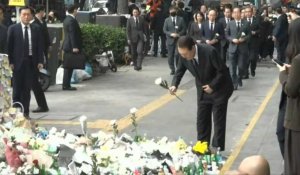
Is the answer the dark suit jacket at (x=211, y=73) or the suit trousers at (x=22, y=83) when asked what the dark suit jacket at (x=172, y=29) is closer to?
the suit trousers at (x=22, y=83)

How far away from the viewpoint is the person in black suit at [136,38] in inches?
708

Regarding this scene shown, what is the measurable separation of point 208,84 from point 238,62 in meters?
7.26

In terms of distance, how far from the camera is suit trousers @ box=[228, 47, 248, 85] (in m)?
14.9

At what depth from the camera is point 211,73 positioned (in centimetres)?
820

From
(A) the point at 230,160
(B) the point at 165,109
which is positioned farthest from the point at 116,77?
(A) the point at 230,160

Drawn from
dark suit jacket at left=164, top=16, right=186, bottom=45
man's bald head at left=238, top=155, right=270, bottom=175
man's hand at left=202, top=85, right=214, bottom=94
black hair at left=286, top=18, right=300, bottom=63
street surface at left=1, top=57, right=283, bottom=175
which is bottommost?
street surface at left=1, top=57, right=283, bottom=175

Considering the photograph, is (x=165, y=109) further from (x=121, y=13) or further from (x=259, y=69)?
(x=121, y=13)

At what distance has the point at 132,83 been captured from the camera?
15656mm

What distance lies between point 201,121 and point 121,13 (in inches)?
606

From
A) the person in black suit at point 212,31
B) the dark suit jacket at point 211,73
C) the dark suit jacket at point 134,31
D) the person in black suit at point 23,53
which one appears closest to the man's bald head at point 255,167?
the dark suit jacket at point 211,73

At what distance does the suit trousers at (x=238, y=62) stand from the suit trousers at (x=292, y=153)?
8528mm

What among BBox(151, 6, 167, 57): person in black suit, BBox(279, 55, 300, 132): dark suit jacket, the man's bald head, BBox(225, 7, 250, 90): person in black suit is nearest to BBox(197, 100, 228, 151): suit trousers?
BBox(279, 55, 300, 132): dark suit jacket

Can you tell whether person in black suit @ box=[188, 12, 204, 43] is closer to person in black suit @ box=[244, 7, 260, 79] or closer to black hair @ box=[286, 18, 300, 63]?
person in black suit @ box=[244, 7, 260, 79]

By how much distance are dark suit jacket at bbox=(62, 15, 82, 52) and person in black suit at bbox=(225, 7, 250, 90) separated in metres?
3.38
